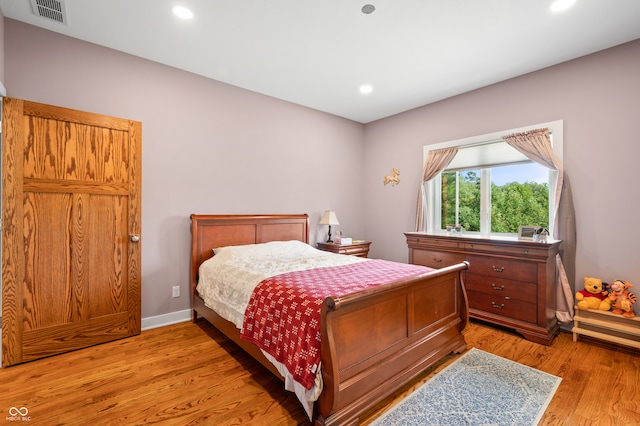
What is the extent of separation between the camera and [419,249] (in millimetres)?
3828

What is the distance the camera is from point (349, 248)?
434 cm

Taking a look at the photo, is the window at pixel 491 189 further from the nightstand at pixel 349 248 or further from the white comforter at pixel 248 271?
the white comforter at pixel 248 271

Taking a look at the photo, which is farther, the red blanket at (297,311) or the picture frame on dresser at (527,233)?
the picture frame on dresser at (527,233)

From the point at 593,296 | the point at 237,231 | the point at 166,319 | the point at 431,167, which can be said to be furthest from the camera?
the point at 431,167

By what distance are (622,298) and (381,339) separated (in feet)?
7.93

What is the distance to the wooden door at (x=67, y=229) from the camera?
7.68ft

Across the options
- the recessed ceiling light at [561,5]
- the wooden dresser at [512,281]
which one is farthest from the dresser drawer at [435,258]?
the recessed ceiling light at [561,5]

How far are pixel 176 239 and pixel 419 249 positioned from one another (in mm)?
2959

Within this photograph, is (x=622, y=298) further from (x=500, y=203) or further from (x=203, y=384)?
(x=203, y=384)

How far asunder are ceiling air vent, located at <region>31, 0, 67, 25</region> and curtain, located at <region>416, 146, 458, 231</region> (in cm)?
414

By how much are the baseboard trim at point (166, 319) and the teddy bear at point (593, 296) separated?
13.2 feet

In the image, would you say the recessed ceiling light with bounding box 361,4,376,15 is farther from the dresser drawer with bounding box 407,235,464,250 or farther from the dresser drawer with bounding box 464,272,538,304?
the dresser drawer with bounding box 464,272,538,304

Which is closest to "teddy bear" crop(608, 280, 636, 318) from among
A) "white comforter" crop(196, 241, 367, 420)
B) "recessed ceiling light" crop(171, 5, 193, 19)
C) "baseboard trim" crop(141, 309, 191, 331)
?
"white comforter" crop(196, 241, 367, 420)

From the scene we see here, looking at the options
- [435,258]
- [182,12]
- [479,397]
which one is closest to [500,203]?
[435,258]
